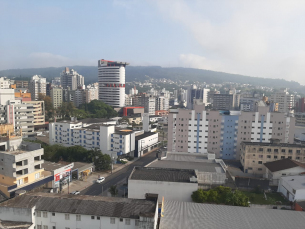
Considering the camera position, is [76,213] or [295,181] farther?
[295,181]

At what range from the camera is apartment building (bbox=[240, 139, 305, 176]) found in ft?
90.0

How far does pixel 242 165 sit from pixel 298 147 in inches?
243

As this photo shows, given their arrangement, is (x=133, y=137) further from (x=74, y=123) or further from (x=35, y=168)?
(x=35, y=168)

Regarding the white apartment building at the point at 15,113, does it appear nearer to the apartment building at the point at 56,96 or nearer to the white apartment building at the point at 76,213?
the white apartment building at the point at 76,213

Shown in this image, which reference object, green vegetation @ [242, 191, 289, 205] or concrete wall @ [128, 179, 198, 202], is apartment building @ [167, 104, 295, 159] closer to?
green vegetation @ [242, 191, 289, 205]

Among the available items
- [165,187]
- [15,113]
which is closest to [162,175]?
[165,187]

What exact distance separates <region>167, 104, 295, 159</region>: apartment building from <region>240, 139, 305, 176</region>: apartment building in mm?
4823

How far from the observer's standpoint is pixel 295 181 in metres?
21.3

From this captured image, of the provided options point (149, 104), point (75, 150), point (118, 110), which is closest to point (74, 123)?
point (75, 150)

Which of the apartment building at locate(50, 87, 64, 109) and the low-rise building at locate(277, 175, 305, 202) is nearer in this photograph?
the low-rise building at locate(277, 175, 305, 202)

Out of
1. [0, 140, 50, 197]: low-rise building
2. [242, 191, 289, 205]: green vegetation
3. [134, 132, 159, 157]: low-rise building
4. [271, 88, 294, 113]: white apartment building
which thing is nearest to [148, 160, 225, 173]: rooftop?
[242, 191, 289, 205]: green vegetation

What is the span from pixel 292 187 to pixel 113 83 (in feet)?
233

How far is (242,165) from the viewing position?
1139 inches

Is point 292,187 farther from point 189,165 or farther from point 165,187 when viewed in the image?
point 165,187
